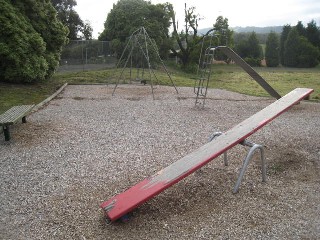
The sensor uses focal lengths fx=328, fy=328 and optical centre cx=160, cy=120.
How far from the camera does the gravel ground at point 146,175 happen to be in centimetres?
341

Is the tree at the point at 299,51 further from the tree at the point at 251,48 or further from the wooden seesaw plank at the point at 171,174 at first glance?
the wooden seesaw plank at the point at 171,174

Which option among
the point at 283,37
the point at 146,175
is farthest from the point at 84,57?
the point at 283,37

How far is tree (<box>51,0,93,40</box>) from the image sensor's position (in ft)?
79.5

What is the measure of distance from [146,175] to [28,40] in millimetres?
9273

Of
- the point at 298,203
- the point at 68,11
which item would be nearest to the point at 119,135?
the point at 298,203

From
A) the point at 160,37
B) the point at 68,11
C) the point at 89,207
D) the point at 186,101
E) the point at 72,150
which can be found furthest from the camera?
the point at 68,11

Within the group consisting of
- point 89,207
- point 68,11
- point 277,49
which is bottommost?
point 89,207

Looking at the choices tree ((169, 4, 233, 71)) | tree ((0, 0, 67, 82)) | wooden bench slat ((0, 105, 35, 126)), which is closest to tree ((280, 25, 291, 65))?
tree ((169, 4, 233, 71))

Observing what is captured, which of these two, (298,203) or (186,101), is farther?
(186,101)

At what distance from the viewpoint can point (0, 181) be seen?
446 centimetres

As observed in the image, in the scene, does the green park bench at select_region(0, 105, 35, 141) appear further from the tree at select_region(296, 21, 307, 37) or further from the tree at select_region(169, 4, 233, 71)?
the tree at select_region(296, 21, 307, 37)

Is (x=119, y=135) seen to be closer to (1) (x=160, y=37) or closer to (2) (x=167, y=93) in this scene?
(2) (x=167, y=93)

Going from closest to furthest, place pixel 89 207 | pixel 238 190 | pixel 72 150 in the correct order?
pixel 89 207 < pixel 238 190 < pixel 72 150

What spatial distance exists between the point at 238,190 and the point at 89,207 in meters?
1.87
